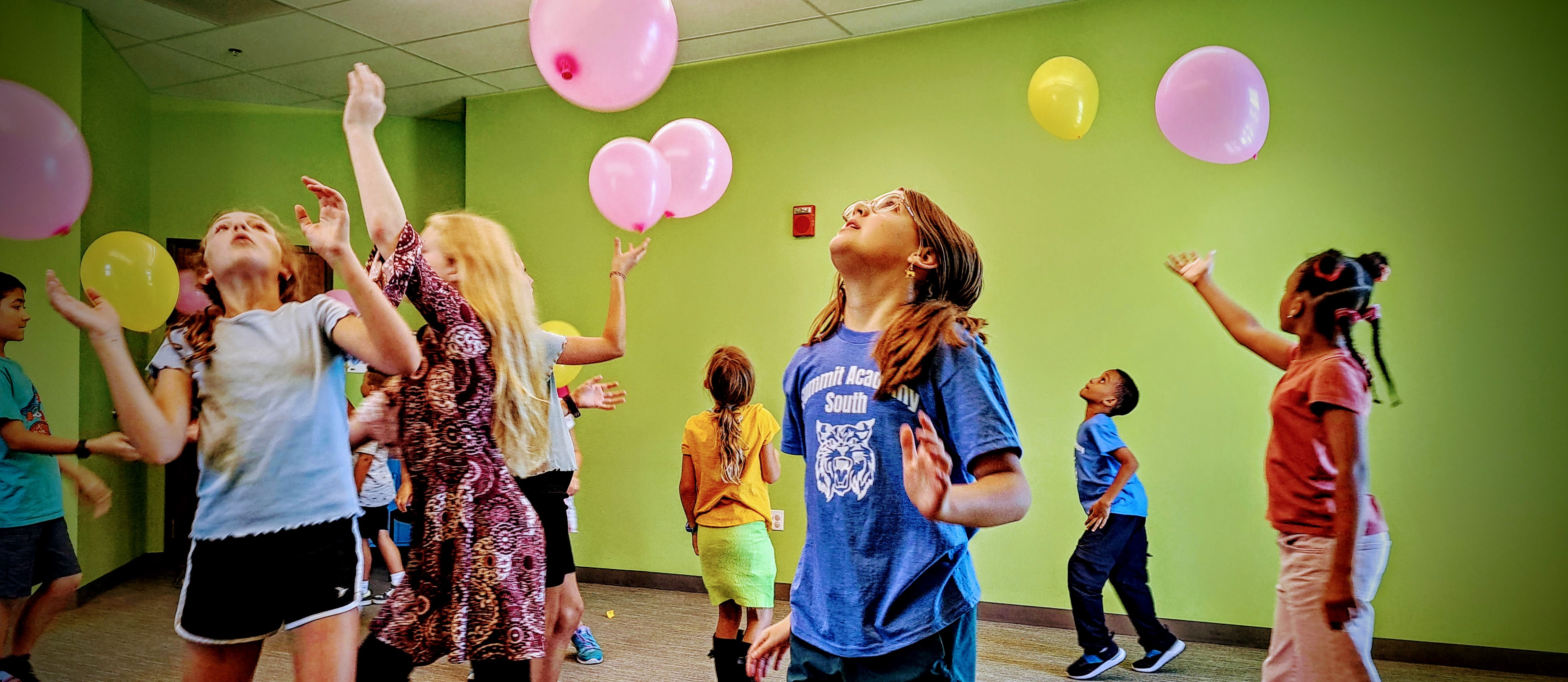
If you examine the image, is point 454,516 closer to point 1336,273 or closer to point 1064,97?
point 1336,273

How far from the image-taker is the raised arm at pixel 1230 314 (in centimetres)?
220

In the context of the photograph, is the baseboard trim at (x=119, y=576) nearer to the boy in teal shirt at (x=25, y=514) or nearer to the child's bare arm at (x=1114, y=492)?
the boy in teal shirt at (x=25, y=514)

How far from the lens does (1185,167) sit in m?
4.03

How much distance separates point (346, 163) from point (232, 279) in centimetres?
470

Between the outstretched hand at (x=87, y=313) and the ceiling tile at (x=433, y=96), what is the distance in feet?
12.9

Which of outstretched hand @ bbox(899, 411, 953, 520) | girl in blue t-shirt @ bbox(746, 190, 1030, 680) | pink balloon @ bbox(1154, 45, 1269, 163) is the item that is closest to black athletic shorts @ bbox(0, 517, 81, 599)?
girl in blue t-shirt @ bbox(746, 190, 1030, 680)

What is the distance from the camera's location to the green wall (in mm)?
3576

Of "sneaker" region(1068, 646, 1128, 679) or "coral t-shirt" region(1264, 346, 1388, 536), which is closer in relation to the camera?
"coral t-shirt" region(1264, 346, 1388, 536)

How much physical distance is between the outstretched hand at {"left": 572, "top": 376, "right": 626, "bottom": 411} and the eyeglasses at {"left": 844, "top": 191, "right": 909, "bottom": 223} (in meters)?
1.07

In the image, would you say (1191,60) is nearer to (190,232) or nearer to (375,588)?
(375,588)

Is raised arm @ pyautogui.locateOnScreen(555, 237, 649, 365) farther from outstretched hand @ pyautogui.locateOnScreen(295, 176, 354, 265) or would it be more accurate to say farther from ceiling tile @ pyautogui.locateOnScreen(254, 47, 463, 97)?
ceiling tile @ pyautogui.locateOnScreen(254, 47, 463, 97)

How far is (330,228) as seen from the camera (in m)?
1.50

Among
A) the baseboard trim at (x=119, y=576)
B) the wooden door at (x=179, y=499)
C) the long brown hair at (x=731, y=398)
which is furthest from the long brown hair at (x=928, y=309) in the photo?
the wooden door at (x=179, y=499)

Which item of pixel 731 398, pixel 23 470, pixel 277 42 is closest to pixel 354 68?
pixel 277 42
